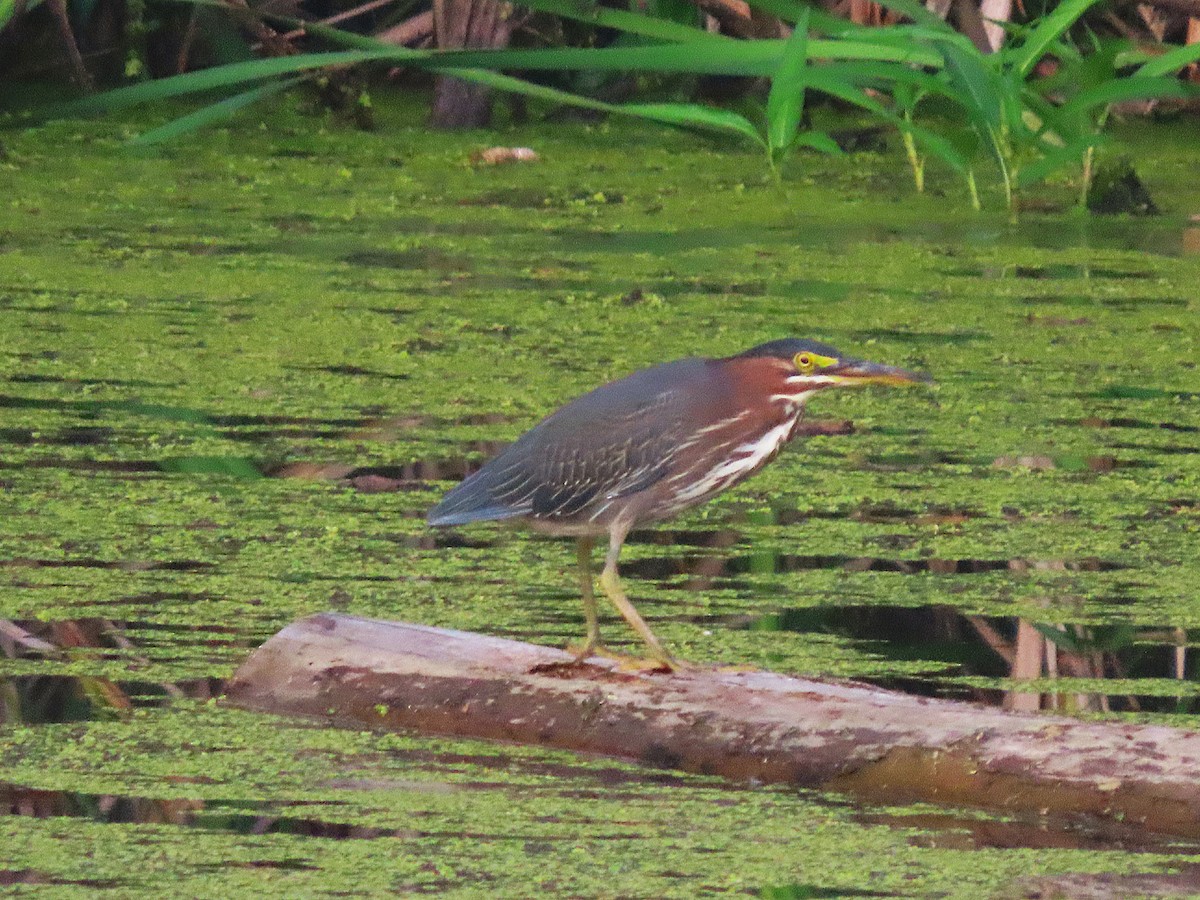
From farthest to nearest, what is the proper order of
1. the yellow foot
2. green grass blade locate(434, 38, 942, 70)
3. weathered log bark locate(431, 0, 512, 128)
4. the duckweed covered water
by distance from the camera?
1. weathered log bark locate(431, 0, 512, 128)
2. green grass blade locate(434, 38, 942, 70)
3. the yellow foot
4. the duckweed covered water

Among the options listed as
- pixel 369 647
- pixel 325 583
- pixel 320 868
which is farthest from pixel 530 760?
pixel 325 583

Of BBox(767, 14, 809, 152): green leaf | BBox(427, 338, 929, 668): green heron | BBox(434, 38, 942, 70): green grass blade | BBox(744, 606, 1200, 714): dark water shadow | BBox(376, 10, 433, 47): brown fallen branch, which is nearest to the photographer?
BBox(427, 338, 929, 668): green heron

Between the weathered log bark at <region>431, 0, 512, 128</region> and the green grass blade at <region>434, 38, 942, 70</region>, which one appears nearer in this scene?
the green grass blade at <region>434, 38, 942, 70</region>

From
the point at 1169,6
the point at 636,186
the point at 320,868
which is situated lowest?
the point at 320,868

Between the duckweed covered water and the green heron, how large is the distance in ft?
1.21

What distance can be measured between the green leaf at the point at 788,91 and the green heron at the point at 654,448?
3.74 m

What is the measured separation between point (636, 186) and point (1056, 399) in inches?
122

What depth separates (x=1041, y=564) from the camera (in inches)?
181

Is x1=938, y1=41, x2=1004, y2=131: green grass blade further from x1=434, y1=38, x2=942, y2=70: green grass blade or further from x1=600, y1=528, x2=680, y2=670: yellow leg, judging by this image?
x1=600, y1=528, x2=680, y2=670: yellow leg

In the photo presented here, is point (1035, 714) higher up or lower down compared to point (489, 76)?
lower down

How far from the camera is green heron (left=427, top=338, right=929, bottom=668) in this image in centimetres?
362

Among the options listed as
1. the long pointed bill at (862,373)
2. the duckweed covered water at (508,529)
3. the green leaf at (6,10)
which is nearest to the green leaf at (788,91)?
the duckweed covered water at (508,529)

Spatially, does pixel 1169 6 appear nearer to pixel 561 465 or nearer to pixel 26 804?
pixel 561 465

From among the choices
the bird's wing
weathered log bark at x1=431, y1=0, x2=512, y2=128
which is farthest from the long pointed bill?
weathered log bark at x1=431, y1=0, x2=512, y2=128
